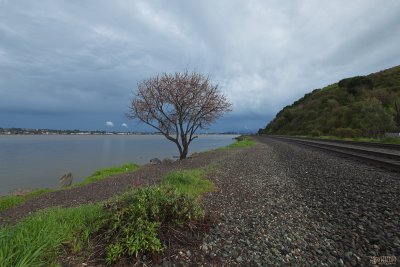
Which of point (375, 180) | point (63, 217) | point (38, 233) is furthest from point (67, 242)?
point (375, 180)

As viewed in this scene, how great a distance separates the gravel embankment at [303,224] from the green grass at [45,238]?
190cm

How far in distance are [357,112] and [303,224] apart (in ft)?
194

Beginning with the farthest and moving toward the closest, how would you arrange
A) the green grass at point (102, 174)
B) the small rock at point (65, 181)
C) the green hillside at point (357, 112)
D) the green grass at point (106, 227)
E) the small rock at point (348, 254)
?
1. the green hillside at point (357, 112)
2. the small rock at point (65, 181)
3. the green grass at point (102, 174)
4. the small rock at point (348, 254)
5. the green grass at point (106, 227)

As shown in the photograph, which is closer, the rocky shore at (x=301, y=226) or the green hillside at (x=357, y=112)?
the rocky shore at (x=301, y=226)

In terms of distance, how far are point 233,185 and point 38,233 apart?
6.58 metres

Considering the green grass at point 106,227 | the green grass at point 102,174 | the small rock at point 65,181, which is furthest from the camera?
the small rock at point 65,181

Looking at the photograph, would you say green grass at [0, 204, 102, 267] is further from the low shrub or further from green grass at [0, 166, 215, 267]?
the low shrub

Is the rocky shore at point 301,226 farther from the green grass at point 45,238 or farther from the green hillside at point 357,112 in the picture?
the green hillside at point 357,112

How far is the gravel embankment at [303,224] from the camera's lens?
3.96 metres

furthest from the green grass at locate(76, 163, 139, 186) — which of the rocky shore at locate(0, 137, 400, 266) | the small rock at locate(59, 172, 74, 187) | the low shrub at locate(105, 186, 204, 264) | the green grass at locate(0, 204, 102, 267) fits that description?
the low shrub at locate(105, 186, 204, 264)

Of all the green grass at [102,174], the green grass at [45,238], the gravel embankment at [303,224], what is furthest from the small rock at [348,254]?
the green grass at [102,174]

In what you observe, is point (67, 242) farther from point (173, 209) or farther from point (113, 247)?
point (173, 209)

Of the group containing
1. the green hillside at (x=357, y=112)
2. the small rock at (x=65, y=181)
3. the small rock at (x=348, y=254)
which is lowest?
the small rock at (x=65, y=181)

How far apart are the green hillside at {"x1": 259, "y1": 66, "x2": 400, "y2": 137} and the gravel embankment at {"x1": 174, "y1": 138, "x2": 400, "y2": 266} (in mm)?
36870
